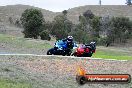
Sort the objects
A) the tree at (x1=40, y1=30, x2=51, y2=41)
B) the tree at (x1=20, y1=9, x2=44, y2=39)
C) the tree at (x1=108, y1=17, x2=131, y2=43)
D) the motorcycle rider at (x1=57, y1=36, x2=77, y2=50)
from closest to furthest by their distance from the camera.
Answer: the motorcycle rider at (x1=57, y1=36, x2=77, y2=50) < the tree at (x1=40, y1=30, x2=51, y2=41) < the tree at (x1=20, y1=9, x2=44, y2=39) < the tree at (x1=108, y1=17, x2=131, y2=43)

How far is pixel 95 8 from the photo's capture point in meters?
174

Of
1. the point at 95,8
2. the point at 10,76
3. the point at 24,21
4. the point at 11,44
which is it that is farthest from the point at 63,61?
the point at 95,8

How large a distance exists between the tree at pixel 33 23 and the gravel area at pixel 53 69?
50739 mm

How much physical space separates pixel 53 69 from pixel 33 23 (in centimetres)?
5489

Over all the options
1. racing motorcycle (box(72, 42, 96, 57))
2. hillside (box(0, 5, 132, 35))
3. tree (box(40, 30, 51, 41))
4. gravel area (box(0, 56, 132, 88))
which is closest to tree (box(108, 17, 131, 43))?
tree (box(40, 30, 51, 41))

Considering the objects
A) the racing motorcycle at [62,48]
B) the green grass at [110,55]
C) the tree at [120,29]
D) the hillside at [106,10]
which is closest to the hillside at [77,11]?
the hillside at [106,10]

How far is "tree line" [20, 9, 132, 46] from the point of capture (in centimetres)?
8281

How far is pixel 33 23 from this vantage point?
268 ft

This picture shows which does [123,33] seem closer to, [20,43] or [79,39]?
[79,39]

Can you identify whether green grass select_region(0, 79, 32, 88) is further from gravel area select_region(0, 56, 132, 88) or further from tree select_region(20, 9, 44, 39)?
tree select_region(20, 9, 44, 39)

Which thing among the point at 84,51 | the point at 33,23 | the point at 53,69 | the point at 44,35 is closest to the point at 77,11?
the point at 33,23

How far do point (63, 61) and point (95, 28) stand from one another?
7292 cm

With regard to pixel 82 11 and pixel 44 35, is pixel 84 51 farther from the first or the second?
pixel 82 11

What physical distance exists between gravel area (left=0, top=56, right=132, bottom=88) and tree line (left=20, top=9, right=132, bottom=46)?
52.0 metres
